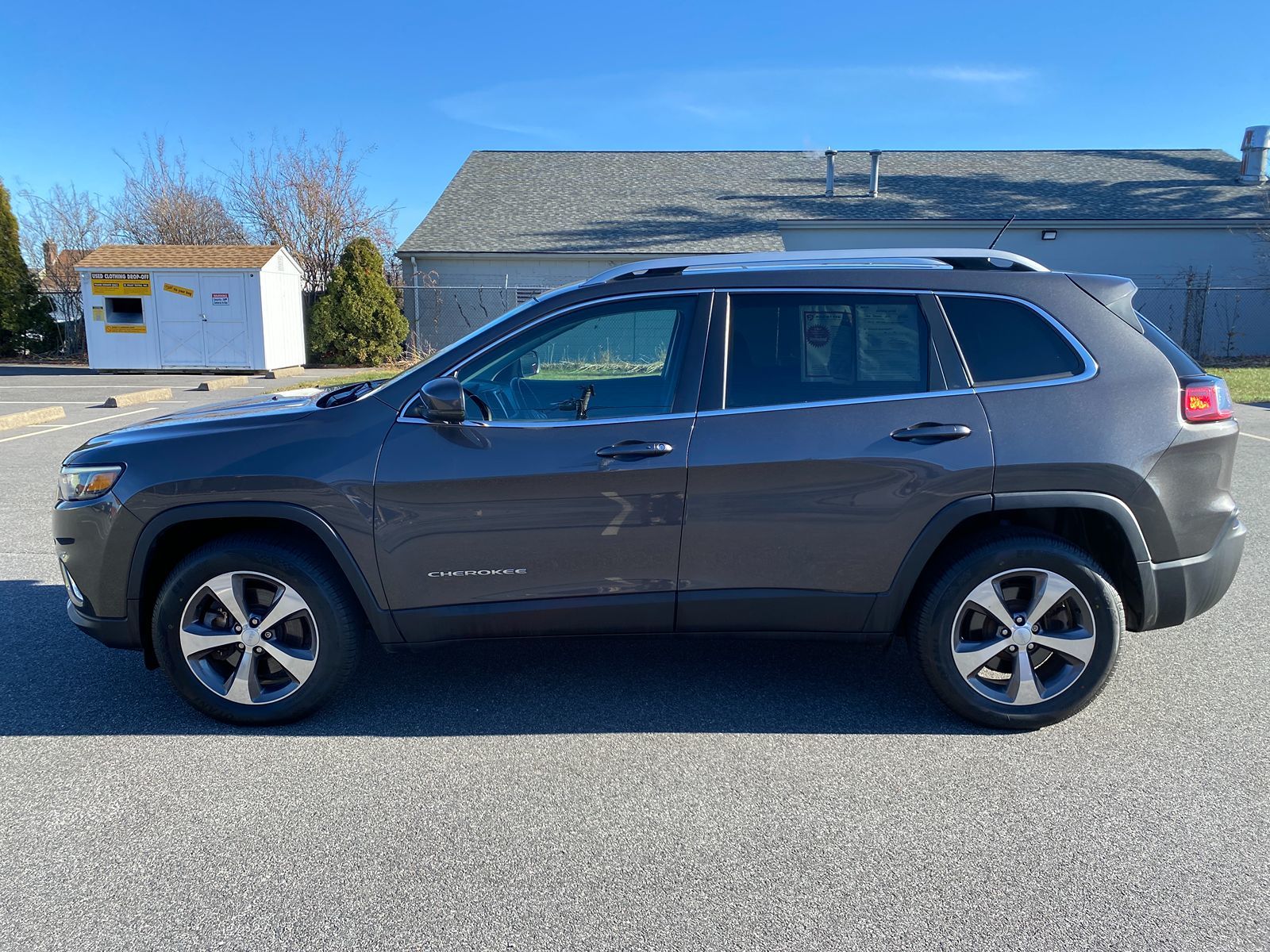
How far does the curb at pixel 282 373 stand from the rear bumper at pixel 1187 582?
20385 millimetres

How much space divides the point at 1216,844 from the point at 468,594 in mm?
2714

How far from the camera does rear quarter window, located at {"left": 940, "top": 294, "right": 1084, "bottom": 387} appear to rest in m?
3.57

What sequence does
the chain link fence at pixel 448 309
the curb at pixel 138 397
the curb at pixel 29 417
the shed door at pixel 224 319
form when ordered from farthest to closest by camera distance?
the chain link fence at pixel 448 309 < the shed door at pixel 224 319 < the curb at pixel 138 397 < the curb at pixel 29 417

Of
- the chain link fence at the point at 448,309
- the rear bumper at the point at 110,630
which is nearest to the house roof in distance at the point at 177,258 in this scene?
the chain link fence at the point at 448,309

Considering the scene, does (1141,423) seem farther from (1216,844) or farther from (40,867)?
(40,867)

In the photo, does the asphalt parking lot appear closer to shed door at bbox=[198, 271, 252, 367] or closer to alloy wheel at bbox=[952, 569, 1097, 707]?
alloy wheel at bbox=[952, 569, 1097, 707]

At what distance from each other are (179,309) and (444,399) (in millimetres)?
21429

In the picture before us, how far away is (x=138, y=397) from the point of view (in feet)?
50.7

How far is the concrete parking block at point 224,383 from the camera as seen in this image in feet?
59.7

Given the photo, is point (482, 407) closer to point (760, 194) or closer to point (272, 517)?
point (272, 517)

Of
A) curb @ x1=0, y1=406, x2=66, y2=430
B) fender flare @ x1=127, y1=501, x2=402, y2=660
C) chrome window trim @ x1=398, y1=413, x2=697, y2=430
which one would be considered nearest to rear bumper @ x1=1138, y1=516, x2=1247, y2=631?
chrome window trim @ x1=398, y1=413, x2=697, y2=430

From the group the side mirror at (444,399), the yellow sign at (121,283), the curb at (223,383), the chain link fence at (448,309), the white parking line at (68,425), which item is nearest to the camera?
the side mirror at (444,399)

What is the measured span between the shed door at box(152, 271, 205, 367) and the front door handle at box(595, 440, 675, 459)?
21.3 m

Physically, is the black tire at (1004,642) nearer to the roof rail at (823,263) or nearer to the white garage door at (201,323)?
the roof rail at (823,263)
